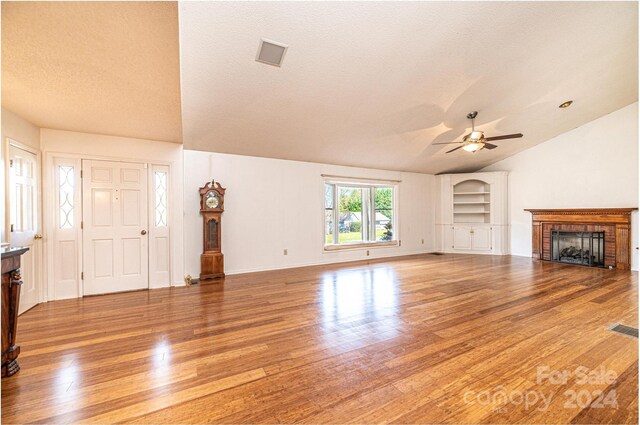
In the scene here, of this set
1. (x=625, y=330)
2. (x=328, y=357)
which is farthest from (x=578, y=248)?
(x=328, y=357)

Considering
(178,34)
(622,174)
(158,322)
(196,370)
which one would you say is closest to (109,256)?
(158,322)

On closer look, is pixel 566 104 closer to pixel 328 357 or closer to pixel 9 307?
pixel 328 357

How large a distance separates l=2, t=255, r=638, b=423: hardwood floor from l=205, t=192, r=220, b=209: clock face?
57.7 inches

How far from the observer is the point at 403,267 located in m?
5.70

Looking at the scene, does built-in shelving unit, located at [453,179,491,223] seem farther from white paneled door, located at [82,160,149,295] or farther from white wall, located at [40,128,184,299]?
white paneled door, located at [82,160,149,295]

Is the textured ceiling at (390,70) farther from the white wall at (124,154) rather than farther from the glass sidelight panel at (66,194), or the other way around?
the glass sidelight panel at (66,194)

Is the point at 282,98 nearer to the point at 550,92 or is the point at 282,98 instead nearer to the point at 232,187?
the point at 232,187

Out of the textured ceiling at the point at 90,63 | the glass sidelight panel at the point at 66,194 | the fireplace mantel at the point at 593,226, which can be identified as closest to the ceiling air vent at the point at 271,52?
the textured ceiling at the point at 90,63

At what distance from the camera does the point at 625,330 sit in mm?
2619

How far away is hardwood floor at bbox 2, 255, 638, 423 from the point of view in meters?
1.62

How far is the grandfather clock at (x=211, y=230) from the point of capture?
4719 millimetres

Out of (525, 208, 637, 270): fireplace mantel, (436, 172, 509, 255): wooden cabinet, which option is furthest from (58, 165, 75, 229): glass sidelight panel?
(525, 208, 637, 270): fireplace mantel

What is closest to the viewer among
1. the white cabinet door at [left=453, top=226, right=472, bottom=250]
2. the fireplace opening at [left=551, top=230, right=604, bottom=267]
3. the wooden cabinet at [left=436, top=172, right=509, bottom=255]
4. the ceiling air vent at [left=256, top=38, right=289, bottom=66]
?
the ceiling air vent at [left=256, top=38, right=289, bottom=66]

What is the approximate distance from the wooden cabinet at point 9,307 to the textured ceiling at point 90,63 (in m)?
1.57
